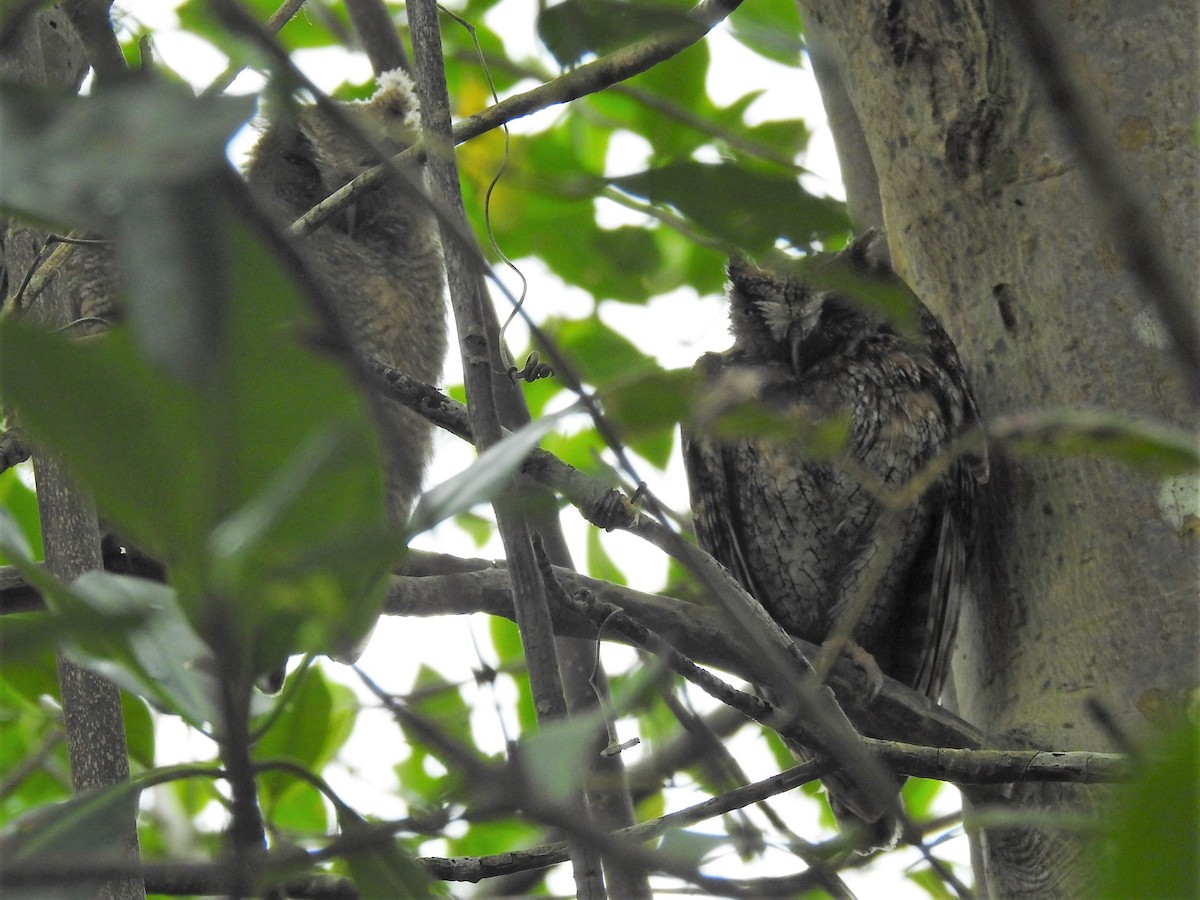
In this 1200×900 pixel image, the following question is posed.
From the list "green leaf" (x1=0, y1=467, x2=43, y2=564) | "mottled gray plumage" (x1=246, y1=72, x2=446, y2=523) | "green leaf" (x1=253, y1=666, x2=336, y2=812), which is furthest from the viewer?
"mottled gray plumage" (x1=246, y1=72, x2=446, y2=523)

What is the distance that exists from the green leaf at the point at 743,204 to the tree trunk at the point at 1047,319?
838 millimetres

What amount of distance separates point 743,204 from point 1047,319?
3.77 feet

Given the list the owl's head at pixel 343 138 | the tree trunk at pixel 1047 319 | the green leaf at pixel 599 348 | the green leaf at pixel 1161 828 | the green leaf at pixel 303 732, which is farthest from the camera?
the owl's head at pixel 343 138

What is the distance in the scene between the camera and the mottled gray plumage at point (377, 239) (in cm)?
236

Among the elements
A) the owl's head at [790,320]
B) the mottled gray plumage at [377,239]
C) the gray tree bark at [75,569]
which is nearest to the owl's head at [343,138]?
the mottled gray plumage at [377,239]

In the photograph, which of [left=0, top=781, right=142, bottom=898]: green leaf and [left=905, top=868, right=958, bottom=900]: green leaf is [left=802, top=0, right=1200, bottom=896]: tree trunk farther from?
[left=0, top=781, right=142, bottom=898]: green leaf

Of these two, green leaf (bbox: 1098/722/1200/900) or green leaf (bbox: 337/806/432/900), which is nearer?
green leaf (bbox: 1098/722/1200/900)

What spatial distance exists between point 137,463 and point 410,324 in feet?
6.90

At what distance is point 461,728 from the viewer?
2.56m

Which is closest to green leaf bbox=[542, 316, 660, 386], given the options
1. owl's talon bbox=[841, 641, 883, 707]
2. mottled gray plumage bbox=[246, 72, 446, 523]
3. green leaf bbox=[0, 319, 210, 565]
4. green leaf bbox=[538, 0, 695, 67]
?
mottled gray plumage bbox=[246, 72, 446, 523]

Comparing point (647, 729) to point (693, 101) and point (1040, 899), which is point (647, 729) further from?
point (693, 101)

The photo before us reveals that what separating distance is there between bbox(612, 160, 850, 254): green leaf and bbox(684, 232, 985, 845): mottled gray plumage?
1.46 meters

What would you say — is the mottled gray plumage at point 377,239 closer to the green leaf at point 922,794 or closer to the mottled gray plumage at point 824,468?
the mottled gray plumage at point 824,468

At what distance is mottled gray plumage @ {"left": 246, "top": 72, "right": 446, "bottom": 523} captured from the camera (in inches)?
93.0
